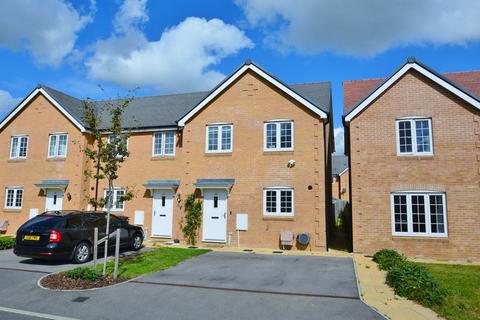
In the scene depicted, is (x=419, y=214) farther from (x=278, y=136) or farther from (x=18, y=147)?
(x=18, y=147)

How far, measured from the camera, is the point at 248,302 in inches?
311

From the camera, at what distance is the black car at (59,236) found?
37.5ft

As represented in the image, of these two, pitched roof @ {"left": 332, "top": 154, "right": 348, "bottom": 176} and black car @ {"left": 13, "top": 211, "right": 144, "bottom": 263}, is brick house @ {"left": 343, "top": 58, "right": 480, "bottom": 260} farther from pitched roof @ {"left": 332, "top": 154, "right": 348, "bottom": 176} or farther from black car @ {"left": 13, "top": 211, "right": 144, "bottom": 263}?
pitched roof @ {"left": 332, "top": 154, "right": 348, "bottom": 176}

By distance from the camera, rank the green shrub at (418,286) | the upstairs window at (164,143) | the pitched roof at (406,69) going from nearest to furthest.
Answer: the green shrub at (418,286) < the pitched roof at (406,69) < the upstairs window at (164,143)

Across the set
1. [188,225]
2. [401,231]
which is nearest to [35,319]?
[188,225]

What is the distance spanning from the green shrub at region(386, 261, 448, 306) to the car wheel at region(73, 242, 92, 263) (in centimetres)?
957

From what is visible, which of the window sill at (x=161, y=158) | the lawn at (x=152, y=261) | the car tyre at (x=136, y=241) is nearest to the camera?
the lawn at (x=152, y=261)

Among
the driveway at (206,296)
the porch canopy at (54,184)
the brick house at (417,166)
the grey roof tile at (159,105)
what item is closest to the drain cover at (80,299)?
the driveway at (206,296)

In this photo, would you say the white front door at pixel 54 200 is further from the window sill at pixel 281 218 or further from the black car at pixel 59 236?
the window sill at pixel 281 218

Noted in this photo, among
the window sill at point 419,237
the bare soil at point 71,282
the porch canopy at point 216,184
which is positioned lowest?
the bare soil at point 71,282

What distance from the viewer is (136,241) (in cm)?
1506

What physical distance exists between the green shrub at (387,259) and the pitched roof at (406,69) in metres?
5.94

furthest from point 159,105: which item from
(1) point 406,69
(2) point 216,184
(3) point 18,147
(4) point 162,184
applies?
(1) point 406,69

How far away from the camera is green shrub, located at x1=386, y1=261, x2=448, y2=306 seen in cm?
778
